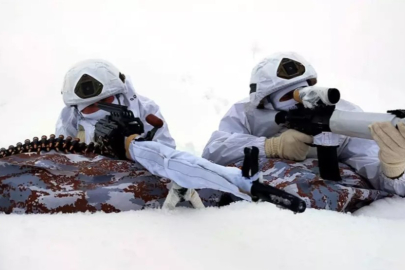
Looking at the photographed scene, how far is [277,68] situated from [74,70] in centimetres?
80

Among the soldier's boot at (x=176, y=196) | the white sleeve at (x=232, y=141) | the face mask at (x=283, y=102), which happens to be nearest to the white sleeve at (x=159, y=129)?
the white sleeve at (x=232, y=141)

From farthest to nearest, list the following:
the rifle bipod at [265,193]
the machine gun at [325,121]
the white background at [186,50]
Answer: the white background at [186,50], the machine gun at [325,121], the rifle bipod at [265,193]

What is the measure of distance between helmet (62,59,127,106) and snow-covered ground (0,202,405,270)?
639mm

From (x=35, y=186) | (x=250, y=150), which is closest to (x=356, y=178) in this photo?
(x=250, y=150)

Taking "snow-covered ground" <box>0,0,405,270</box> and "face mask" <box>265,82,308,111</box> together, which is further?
"face mask" <box>265,82,308,111</box>

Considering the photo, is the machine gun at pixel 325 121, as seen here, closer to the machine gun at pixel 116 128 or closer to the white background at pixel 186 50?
the machine gun at pixel 116 128

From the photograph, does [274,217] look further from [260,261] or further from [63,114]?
[63,114]

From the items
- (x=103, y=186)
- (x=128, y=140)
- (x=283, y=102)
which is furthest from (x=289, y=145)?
(x=103, y=186)

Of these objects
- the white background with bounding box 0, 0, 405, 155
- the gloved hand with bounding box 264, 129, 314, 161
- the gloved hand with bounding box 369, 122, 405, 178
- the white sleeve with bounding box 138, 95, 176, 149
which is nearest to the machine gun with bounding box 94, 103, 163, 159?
the white sleeve with bounding box 138, 95, 176, 149

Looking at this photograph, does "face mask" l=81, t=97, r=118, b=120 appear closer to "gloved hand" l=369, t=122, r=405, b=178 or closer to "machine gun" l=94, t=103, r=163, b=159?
"machine gun" l=94, t=103, r=163, b=159

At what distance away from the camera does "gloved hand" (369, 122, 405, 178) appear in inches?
50.1

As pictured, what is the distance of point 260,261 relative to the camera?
1015 millimetres

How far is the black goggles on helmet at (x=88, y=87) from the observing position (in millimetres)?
1783

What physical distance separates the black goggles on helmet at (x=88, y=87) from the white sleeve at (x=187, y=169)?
342mm
